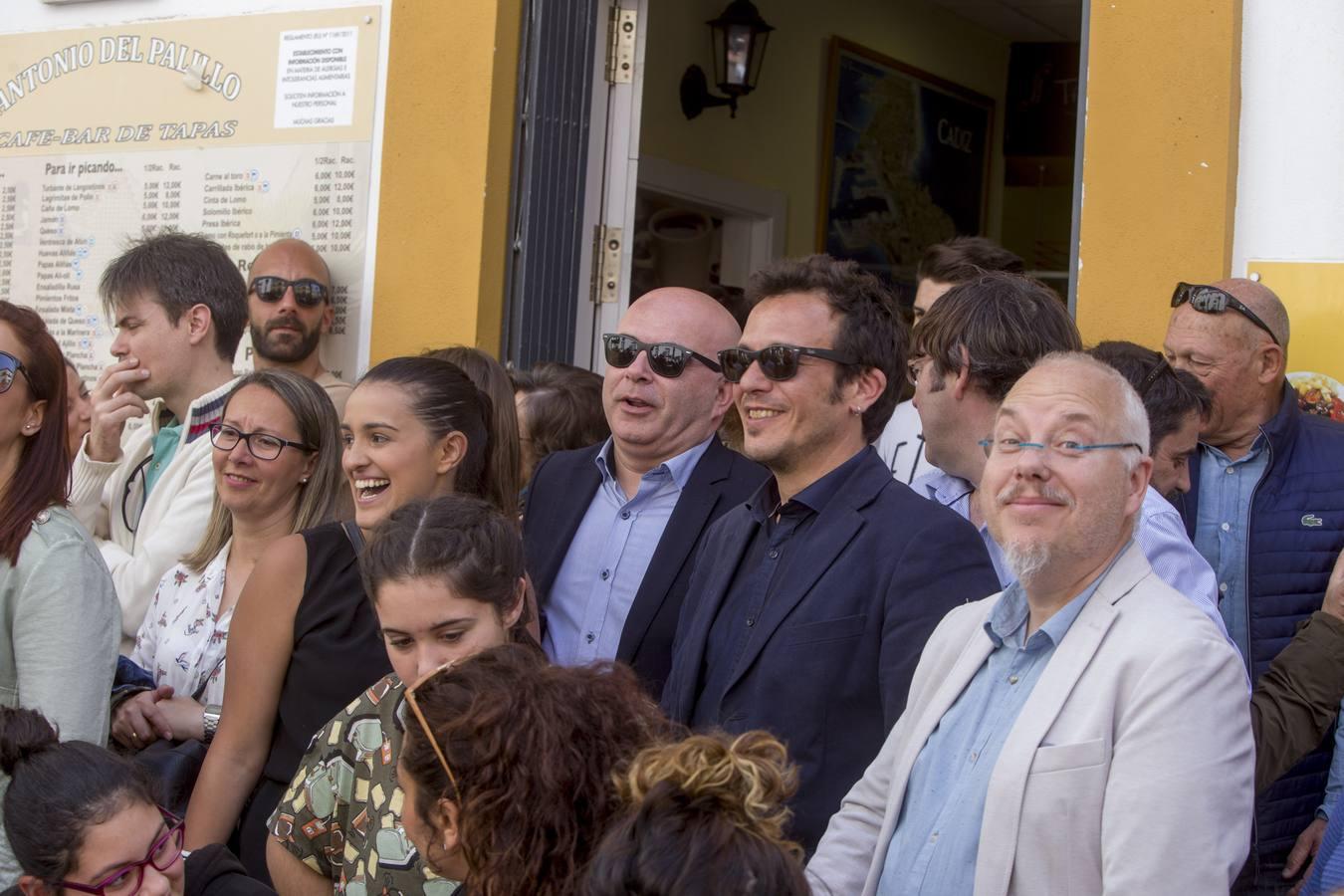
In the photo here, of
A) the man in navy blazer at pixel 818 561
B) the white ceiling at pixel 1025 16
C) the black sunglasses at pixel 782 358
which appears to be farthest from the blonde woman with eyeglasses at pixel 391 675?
the white ceiling at pixel 1025 16

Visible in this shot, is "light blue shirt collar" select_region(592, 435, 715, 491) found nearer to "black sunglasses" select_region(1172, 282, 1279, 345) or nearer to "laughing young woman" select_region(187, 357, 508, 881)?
"laughing young woman" select_region(187, 357, 508, 881)

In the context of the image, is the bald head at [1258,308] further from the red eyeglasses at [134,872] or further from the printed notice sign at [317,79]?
the printed notice sign at [317,79]

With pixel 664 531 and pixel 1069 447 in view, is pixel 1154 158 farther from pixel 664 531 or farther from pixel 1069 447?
pixel 1069 447

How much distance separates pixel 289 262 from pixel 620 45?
1500 millimetres

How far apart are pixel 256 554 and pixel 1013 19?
21.6 feet

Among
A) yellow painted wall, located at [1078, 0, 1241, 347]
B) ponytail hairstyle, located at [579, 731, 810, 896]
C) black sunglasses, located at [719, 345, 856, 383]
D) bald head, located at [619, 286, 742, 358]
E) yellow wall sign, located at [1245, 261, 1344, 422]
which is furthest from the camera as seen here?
yellow painted wall, located at [1078, 0, 1241, 347]

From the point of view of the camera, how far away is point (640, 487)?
4121mm

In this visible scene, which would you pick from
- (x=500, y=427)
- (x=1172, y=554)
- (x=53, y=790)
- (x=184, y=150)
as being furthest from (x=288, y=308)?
(x=1172, y=554)

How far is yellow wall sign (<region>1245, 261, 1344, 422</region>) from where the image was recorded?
4641mm

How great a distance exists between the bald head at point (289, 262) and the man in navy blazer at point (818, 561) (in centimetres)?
284

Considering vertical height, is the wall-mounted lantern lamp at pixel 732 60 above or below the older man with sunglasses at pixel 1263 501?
above

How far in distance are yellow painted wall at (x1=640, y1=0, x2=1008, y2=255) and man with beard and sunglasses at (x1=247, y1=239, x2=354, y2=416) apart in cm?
242

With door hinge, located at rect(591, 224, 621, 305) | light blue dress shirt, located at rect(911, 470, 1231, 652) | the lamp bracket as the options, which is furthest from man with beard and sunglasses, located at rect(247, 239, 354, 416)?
light blue dress shirt, located at rect(911, 470, 1231, 652)

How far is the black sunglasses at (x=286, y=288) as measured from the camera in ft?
19.8
